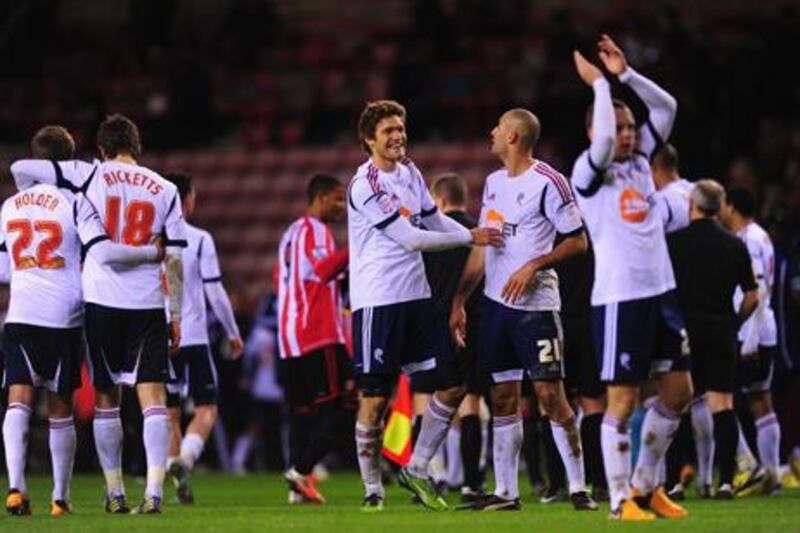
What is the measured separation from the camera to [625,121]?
11.9 m

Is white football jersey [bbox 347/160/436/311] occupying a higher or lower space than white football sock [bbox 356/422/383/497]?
higher

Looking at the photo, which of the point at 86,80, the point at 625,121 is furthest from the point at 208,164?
the point at 625,121

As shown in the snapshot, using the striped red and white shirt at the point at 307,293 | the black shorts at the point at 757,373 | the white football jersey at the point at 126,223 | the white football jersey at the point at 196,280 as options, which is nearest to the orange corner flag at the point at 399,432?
the striped red and white shirt at the point at 307,293

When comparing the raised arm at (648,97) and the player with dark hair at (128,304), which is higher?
the raised arm at (648,97)

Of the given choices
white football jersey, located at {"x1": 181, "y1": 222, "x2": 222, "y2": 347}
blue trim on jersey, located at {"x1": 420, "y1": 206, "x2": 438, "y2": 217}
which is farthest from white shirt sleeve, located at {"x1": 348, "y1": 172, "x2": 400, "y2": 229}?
white football jersey, located at {"x1": 181, "y1": 222, "x2": 222, "y2": 347}

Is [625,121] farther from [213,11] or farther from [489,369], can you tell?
[213,11]

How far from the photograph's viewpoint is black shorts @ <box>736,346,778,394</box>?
16094 millimetres

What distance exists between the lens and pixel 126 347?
13.2m

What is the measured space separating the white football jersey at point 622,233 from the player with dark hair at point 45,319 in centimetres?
297

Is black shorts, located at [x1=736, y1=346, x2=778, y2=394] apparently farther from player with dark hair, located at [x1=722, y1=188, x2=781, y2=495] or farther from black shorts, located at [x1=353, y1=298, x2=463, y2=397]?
black shorts, located at [x1=353, y1=298, x2=463, y2=397]

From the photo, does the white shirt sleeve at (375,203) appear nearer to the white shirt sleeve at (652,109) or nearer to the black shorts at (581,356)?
the white shirt sleeve at (652,109)

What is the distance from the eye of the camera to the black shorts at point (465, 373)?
1340 centimetres

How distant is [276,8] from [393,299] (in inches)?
682

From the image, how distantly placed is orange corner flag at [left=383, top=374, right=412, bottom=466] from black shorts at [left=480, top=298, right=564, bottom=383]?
2.59 meters
